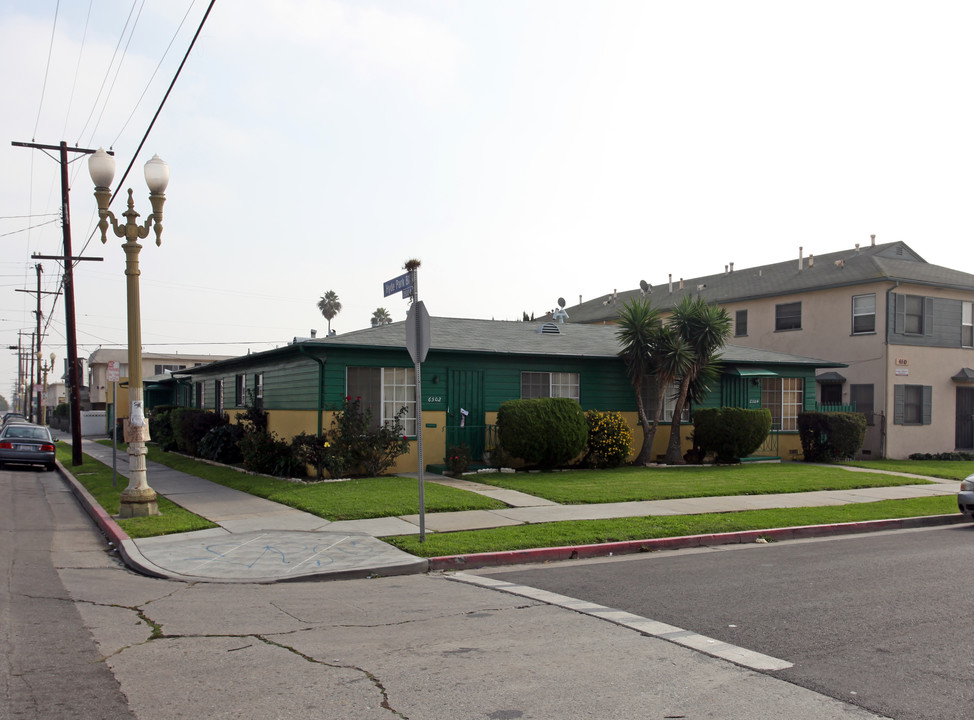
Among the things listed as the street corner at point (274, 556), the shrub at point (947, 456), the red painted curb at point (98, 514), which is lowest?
the shrub at point (947, 456)

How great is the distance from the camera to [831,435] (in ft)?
74.7

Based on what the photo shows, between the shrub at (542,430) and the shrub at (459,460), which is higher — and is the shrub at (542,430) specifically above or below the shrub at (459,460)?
above

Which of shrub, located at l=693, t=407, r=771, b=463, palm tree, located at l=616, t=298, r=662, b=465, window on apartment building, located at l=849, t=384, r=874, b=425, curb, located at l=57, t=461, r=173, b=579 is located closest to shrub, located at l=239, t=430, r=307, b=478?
curb, located at l=57, t=461, r=173, b=579

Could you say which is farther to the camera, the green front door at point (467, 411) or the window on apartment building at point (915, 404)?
the window on apartment building at point (915, 404)

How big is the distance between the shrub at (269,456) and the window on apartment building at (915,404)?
65.6 ft

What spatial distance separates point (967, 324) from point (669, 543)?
76.6ft

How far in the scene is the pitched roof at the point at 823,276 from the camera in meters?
27.3

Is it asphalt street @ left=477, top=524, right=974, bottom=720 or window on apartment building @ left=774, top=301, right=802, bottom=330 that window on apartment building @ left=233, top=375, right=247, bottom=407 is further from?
window on apartment building @ left=774, top=301, right=802, bottom=330

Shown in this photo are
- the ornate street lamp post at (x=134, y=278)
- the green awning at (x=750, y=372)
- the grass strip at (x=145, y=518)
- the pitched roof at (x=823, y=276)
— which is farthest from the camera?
the pitched roof at (x=823, y=276)

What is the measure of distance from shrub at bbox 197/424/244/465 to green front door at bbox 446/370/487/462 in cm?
596

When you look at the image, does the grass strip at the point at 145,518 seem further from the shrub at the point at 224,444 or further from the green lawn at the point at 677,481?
the green lawn at the point at 677,481

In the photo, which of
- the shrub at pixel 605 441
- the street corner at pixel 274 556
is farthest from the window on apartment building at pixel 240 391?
the street corner at pixel 274 556

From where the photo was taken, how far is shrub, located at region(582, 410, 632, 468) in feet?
65.7

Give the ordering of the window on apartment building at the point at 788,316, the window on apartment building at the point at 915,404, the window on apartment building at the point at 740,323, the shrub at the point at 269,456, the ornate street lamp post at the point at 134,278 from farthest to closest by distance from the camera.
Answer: the window on apartment building at the point at 740,323 < the window on apartment building at the point at 788,316 < the window on apartment building at the point at 915,404 < the shrub at the point at 269,456 < the ornate street lamp post at the point at 134,278
